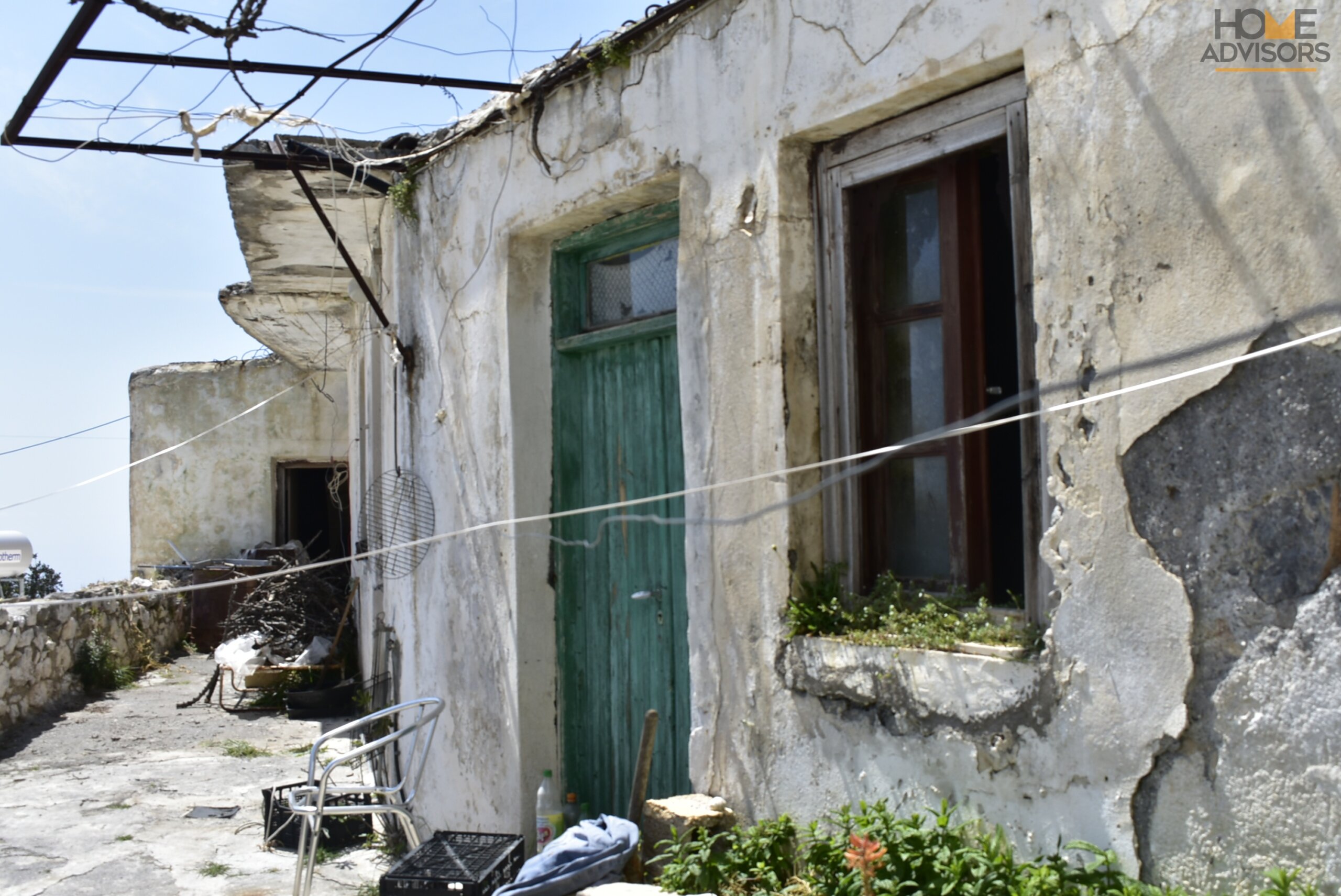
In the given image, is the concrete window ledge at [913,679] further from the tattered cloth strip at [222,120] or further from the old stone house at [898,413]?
the tattered cloth strip at [222,120]

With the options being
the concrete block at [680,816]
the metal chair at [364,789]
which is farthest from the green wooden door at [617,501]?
the metal chair at [364,789]

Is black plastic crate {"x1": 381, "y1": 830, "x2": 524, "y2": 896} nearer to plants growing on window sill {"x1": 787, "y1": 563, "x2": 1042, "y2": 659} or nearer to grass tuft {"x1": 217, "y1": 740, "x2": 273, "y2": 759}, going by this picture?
plants growing on window sill {"x1": 787, "y1": 563, "x2": 1042, "y2": 659}

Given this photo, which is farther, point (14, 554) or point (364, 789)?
point (14, 554)

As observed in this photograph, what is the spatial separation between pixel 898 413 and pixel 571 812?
7.71 feet

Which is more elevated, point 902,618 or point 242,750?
Result: point 902,618

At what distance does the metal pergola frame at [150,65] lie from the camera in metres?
4.14

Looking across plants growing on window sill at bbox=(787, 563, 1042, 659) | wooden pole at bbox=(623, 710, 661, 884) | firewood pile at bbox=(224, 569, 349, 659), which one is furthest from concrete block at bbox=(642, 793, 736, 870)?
firewood pile at bbox=(224, 569, 349, 659)

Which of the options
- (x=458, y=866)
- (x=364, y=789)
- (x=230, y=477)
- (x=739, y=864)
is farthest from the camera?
(x=230, y=477)

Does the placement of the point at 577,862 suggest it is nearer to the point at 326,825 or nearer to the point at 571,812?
the point at 571,812

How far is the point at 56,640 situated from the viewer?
34.5ft

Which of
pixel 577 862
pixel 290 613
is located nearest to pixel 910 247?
pixel 577 862

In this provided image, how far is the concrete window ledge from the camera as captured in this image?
2.83 metres

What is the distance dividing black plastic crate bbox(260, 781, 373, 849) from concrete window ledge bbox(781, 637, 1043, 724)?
3.50m

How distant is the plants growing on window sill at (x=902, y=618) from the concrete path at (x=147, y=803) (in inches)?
117
